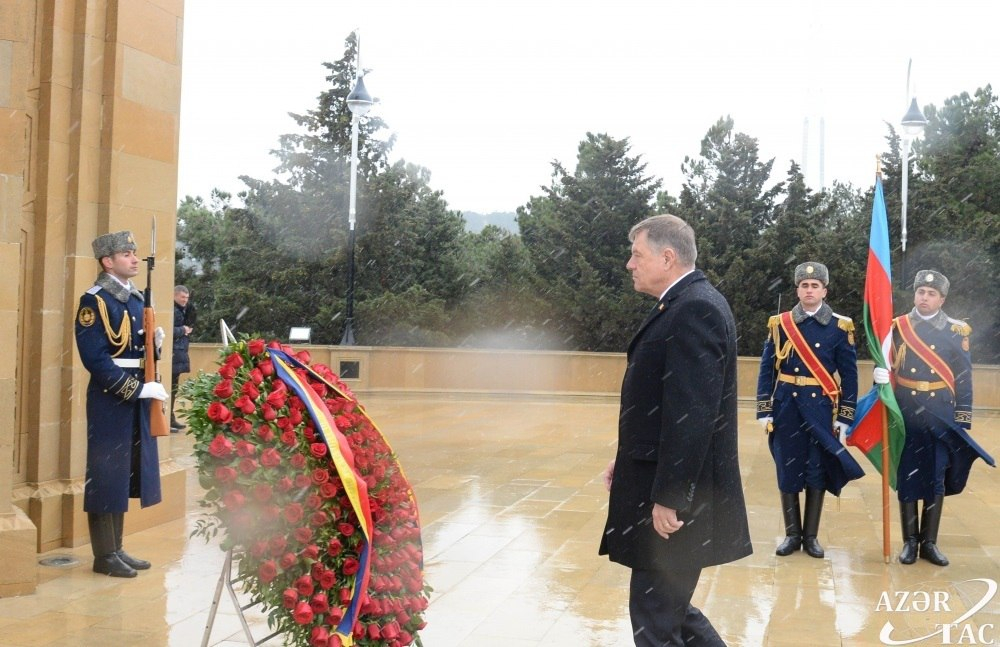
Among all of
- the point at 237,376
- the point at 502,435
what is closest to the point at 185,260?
Result: the point at 502,435

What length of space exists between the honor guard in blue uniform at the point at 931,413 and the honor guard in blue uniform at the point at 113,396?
4.76m

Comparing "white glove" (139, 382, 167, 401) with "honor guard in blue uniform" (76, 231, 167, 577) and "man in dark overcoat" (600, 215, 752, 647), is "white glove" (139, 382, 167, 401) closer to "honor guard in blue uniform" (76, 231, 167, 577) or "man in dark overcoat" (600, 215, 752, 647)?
"honor guard in blue uniform" (76, 231, 167, 577)

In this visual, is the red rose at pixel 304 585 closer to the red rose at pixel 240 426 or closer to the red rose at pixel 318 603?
the red rose at pixel 318 603

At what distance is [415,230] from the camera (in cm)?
3238

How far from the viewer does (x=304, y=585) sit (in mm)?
3865

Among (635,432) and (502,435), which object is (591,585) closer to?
(635,432)

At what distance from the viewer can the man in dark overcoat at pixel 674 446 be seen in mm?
3629

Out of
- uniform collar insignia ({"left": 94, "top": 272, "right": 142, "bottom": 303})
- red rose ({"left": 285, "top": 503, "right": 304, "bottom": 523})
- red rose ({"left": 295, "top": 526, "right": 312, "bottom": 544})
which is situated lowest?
red rose ({"left": 295, "top": 526, "right": 312, "bottom": 544})

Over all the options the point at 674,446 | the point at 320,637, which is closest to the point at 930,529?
the point at 674,446

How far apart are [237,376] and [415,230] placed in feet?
93.7

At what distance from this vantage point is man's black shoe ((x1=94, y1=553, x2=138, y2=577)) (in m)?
6.17

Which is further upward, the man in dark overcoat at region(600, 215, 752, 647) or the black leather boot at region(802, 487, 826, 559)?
the man in dark overcoat at region(600, 215, 752, 647)

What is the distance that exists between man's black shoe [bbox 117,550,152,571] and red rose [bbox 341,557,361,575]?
2.88 metres

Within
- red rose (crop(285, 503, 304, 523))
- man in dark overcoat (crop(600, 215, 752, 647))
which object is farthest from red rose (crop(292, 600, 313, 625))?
man in dark overcoat (crop(600, 215, 752, 647))
